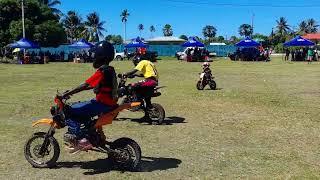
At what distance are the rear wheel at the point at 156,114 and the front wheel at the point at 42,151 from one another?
444 cm

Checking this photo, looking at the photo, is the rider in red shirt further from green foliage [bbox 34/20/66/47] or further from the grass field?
green foliage [bbox 34/20/66/47]

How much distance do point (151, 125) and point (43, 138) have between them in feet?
14.2

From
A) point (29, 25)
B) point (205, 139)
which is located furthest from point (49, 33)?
point (205, 139)

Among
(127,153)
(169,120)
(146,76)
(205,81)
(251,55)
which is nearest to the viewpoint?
(127,153)

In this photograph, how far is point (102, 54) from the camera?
25.0 feet

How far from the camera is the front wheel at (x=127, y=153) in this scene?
777 centimetres

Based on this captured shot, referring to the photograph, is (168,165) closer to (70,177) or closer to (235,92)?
(70,177)

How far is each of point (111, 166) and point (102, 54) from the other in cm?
172

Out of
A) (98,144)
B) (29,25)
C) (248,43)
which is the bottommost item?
(98,144)

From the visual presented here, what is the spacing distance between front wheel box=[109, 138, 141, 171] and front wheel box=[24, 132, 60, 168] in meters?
0.93

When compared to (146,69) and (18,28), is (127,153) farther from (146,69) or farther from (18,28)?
(18,28)

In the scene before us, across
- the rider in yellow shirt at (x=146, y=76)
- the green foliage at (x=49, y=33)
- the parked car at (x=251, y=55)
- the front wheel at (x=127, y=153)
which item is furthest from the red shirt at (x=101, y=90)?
the green foliage at (x=49, y=33)

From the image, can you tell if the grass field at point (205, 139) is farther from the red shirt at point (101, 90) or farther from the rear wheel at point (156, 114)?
the red shirt at point (101, 90)

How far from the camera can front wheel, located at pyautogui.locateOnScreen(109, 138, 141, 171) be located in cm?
777
